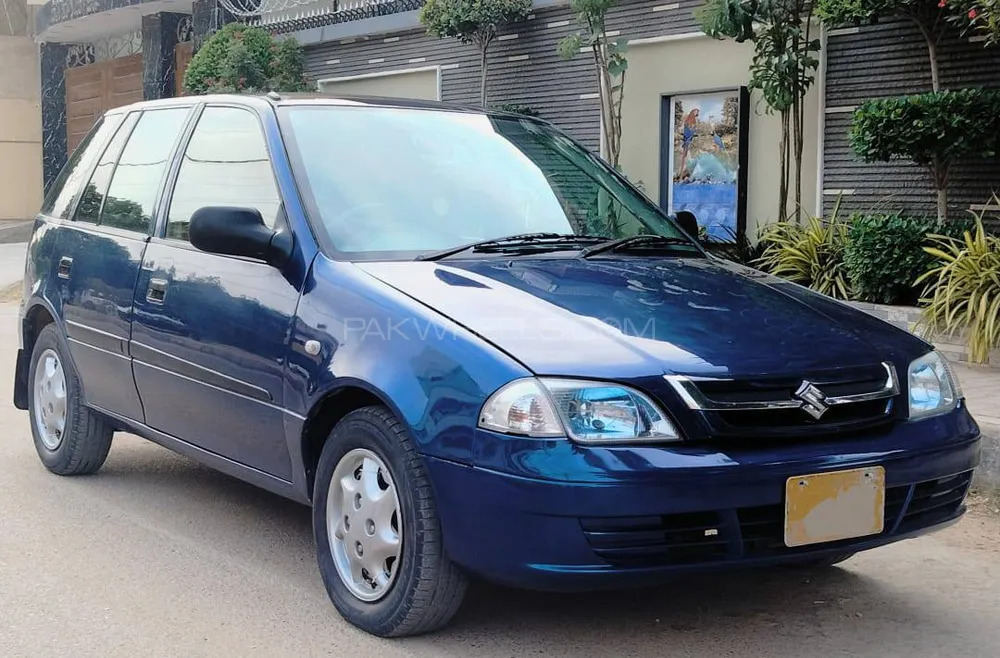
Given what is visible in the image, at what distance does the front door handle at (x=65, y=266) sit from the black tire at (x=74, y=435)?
28cm

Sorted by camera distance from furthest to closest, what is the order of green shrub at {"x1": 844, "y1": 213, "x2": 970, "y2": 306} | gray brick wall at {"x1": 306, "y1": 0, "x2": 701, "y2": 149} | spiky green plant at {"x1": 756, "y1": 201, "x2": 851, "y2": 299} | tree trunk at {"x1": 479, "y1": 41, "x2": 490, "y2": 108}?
tree trunk at {"x1": 479, "y1": 41, "x2": 490, "y2": 108} < gray brick wall at {"x1": 306, "y1": 0, "x2": 701, "y2": 149} < spiky green plant at {"x1": 756, "y1": 201, "x2": 851, "y2": 299} < green shrub at {"x1": 844, "y1": 213, "x2": 970, "y2": 306}

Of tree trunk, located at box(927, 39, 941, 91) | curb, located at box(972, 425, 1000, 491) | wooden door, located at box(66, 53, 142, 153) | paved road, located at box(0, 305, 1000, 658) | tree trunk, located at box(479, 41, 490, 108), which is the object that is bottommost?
paved road, located at box(0, 305, 1000, 658)

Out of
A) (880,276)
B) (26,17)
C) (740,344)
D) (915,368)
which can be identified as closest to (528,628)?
(740,344)

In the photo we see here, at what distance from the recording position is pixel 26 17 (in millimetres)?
27031

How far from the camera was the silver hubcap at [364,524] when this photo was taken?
142 inches

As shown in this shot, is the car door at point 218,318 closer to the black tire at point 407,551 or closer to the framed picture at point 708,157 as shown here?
the black tire at point 407,551

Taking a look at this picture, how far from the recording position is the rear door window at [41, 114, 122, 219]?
5.92 meters

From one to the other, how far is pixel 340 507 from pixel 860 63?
766cm

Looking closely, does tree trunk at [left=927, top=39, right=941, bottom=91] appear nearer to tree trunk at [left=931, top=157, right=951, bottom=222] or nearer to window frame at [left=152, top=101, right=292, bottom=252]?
tree trunk at [left=931, top=157, right=951, bottom=222]

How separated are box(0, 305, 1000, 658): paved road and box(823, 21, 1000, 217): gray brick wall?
4.64 meters

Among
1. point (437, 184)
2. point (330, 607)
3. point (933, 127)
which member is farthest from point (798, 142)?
point (330, 607)

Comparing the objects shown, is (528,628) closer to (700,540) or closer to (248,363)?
(700,540)

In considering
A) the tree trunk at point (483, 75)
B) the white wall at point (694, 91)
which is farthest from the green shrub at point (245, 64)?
Result: the white wall at point (694, 91)

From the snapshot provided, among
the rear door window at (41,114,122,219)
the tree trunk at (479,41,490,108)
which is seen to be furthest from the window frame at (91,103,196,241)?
the tree trunk at (479,41,490,108)
